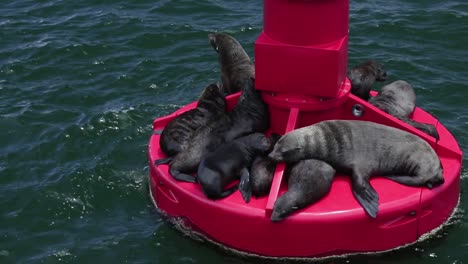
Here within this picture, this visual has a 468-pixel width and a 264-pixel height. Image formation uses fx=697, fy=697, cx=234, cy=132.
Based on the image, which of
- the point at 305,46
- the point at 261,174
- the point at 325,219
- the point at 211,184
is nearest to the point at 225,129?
the point at 261,174

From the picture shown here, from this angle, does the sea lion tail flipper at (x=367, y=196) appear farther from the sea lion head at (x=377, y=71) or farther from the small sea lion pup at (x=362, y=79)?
the sea lion head at (x=377, y=71)

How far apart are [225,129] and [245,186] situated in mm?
1274

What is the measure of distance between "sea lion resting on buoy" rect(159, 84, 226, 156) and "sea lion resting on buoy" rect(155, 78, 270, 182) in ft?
0.61

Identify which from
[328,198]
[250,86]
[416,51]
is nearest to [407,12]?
[416,51]

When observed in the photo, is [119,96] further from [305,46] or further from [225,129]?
[305,46]

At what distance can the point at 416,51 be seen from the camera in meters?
14.6

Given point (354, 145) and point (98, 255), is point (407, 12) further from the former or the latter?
point (98, 255)

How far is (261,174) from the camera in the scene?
857 centimetres

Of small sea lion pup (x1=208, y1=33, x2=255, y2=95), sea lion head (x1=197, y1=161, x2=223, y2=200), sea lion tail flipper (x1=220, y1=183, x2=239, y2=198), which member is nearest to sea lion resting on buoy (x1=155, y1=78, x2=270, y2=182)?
sea lion head (x1=197, y1=161, x2=223, y2=200)

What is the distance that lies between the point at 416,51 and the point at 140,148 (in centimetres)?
649

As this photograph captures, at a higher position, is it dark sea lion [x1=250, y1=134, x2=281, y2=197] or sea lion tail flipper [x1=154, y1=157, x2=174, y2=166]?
dark sea lion [x1=250, y1=134, x2=281, y2=197]

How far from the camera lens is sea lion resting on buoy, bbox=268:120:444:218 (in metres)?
8.54

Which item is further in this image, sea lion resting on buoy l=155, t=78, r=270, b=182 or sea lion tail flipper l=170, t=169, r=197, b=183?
sea lion resting on buoy l=155, t=78, r=270, b=182

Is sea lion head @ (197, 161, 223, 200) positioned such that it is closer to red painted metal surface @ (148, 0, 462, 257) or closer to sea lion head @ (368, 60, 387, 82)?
red painted metal surface @ (148, 0, 462, 257)
